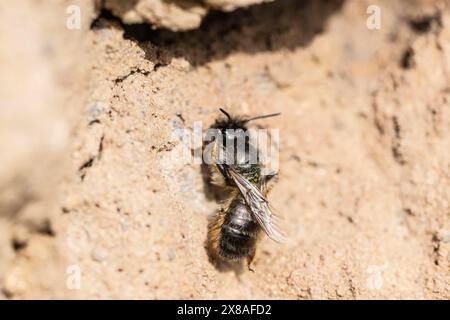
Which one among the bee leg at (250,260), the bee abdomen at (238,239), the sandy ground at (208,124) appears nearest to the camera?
the sandy ground at (208,124)

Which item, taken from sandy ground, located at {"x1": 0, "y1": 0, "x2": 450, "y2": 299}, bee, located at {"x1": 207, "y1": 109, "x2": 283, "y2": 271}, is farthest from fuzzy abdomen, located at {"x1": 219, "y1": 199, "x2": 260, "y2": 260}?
sandy ground, located at {"x1": 0, "y1": 0, "x2": 450, "y2": 299}

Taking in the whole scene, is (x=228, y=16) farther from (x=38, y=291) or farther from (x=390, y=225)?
(x=38, y=291)

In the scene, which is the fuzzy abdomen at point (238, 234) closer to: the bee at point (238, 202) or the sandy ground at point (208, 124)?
the bee at point (238, 202)

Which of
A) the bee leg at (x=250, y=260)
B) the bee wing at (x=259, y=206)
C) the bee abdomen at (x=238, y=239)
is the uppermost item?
the bee wing at (x=259, y=206)

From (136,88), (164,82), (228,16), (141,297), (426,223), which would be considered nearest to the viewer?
(141,297)

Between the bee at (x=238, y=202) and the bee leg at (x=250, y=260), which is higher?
the bee at (x=238, y=202)

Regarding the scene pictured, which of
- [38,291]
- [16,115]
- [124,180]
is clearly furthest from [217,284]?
[16,115]

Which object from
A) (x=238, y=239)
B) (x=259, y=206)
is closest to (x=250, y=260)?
(x=238, y=239)

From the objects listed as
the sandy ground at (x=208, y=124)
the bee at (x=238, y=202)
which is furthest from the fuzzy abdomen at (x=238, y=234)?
the sandy ground at (x=208, y=124)
